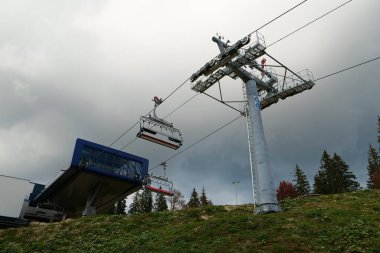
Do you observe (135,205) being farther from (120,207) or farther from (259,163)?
(259,163)

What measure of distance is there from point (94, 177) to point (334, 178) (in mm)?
59129

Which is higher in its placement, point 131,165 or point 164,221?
point 131,165

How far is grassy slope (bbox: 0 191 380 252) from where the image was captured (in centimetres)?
1762

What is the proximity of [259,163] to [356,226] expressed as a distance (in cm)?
862

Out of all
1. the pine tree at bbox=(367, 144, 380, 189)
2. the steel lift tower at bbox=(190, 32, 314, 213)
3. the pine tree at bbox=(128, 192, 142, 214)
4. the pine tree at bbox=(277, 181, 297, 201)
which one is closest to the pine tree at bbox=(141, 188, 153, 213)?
the pine tree at bbox=(128, 192, 142, 214)

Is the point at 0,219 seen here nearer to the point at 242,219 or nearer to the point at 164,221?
the point at 164,221

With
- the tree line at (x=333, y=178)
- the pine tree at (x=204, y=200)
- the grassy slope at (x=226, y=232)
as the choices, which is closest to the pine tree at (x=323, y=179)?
the tree line at (x=333, y=178)

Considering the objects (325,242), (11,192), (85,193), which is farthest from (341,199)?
(11,192)

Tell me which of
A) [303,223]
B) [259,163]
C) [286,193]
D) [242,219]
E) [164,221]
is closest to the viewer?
[303,223]

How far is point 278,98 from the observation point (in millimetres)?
30719

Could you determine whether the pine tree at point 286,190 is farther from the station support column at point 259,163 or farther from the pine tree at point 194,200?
the station support column at point 259,163

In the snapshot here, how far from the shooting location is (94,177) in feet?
181

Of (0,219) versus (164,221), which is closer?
(164,221)

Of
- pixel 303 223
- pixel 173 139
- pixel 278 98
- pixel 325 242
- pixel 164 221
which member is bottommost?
pixel 325 242
